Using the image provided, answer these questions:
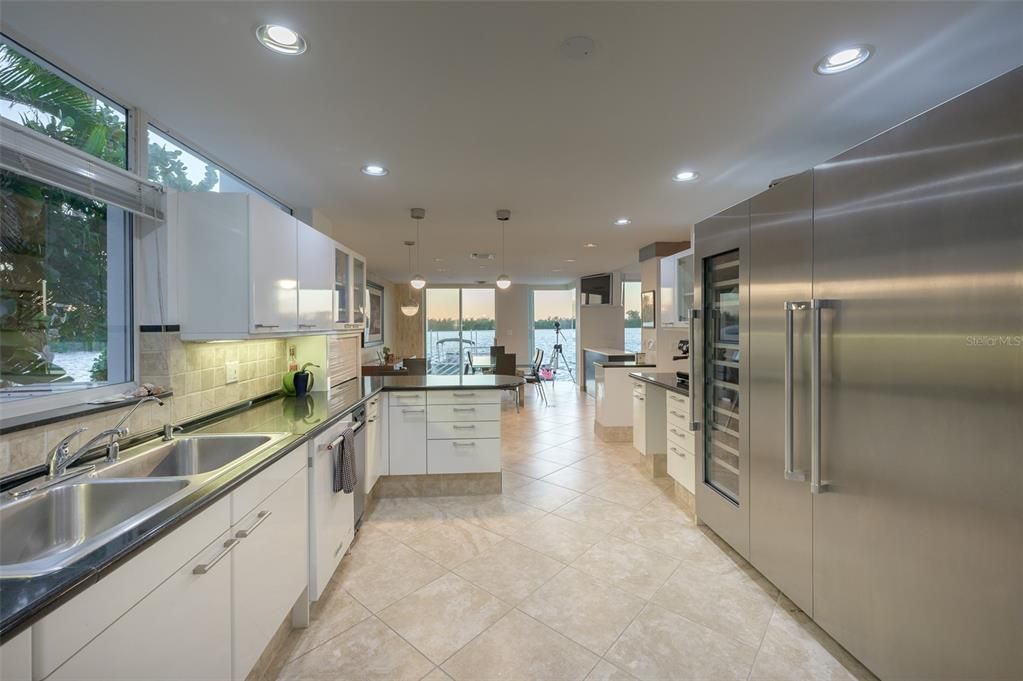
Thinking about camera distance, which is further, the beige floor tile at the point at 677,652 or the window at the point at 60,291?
the beige floor tile at the point at 677,652

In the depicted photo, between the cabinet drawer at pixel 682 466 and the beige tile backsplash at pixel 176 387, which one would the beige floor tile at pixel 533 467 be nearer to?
the cabinet drawer at pixel 682 466

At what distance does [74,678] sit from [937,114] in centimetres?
264

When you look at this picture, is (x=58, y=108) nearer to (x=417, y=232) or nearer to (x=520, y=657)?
(x=520, y=657)

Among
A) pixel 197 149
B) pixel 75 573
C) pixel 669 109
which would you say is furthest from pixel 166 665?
pixel 669 109

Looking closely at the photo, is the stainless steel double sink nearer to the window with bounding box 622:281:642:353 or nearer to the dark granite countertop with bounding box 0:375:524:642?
the dark granite countertop with bounding box 0:375:524:642

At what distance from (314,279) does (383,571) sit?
6.22ft

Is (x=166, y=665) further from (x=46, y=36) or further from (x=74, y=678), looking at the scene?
(x=46, y=36)

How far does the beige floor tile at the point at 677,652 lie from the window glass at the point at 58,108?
308 cm

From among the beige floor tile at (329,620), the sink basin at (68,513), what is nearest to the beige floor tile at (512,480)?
the beige floor tile at (329,620)

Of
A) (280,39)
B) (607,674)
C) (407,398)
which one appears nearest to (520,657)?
(607,674)

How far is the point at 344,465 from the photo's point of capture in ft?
7.73

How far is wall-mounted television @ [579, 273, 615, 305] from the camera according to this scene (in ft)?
30.2

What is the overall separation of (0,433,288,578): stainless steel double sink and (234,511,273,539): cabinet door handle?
204mm

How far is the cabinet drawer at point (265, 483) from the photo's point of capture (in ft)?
4.67
